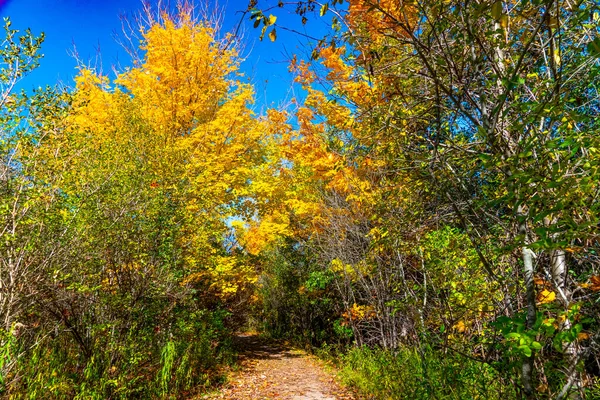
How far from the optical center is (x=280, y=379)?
8430mm

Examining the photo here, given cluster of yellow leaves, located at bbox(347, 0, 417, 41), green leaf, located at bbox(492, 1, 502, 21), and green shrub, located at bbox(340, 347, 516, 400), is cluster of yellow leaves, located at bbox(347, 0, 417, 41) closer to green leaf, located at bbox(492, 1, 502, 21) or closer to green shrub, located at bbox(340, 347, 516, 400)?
green leaf, located at bbox(492, 1, 502, 21)

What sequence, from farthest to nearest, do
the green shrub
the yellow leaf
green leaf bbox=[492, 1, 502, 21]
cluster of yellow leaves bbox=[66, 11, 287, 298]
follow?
1. cluster of yellow leaves bbox=[66, 11, 287, 298]
2. the green shrub
3. the yellow leaf
4. green leaf bbox=[492, 1, 502, 21]

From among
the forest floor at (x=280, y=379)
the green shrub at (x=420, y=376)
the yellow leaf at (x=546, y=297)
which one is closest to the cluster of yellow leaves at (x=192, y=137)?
the forest floor at (x=280, y=379)

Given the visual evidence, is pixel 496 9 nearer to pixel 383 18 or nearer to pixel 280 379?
pixel 383 18

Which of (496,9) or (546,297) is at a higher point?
(496,9)

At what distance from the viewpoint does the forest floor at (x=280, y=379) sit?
6.70 m

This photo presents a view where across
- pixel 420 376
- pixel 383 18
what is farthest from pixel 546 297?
pixel 420 376

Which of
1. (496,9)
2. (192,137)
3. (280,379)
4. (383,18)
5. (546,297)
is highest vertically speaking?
(192,137)

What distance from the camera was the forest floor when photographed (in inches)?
264

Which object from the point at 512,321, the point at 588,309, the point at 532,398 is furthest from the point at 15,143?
the point at 588,309

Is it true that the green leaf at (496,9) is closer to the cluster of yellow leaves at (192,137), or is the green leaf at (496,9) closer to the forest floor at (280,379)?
the cluster of yellow leaves at (192,137)

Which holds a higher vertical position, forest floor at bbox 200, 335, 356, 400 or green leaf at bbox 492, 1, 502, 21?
green leaf at bbox 492, 1, 502, 21

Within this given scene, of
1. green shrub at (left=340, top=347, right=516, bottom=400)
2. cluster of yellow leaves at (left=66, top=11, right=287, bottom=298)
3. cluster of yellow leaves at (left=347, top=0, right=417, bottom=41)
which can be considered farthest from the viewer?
cluster of yellow leaves at (left=66, top=11, right=287, bottom=298)

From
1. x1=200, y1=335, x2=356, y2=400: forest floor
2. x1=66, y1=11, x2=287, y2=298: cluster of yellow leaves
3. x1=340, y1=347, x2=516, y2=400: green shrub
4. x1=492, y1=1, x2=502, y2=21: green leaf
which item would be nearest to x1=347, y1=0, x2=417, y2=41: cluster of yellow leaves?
x1=492, y1=1, x2=502, y2=21: green leaf
